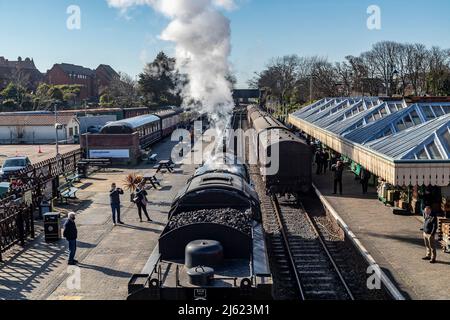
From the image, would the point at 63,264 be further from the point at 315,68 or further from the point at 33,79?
the point at 33,79

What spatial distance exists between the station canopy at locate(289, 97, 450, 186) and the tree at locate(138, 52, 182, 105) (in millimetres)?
55641

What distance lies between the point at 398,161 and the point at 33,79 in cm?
10046

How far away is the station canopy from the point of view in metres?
A: 14.1

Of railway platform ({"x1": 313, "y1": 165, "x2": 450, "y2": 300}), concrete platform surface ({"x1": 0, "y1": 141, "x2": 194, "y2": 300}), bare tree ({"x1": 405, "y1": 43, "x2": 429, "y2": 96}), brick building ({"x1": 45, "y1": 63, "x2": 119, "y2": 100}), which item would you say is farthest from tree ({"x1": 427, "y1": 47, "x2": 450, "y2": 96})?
brick building ({"x1": 45, "y1": 63, "x2": 119, "y2": 100})

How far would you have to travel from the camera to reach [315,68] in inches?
3792

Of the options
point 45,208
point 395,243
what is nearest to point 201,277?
point 395,243

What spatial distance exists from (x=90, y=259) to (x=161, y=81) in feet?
223

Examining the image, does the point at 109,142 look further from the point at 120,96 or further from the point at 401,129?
the point at 120,96

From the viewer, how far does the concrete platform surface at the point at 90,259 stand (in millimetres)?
11055

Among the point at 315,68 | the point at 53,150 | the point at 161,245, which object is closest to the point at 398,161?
the point at 161,245

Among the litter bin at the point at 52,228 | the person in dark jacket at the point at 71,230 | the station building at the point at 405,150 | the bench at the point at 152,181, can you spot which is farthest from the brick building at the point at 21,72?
the person in dark jacket at the point at 71,230

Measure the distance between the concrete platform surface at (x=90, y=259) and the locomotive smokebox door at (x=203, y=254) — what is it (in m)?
2.89

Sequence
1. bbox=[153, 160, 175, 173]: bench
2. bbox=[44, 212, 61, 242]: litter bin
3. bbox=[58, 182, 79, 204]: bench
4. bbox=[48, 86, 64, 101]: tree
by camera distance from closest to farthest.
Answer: bbox=[44, 212, 61, 242]: litter bin, bbox=[58, 182, 79, 204]: bench, bbox=[153, 160, 175, 173]: bench, bbox=[48, 86, 64, 101]: tree

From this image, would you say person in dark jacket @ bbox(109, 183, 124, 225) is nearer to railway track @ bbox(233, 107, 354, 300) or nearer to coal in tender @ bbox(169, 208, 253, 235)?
railway track @ bbox(233, 107, 354, 300)
